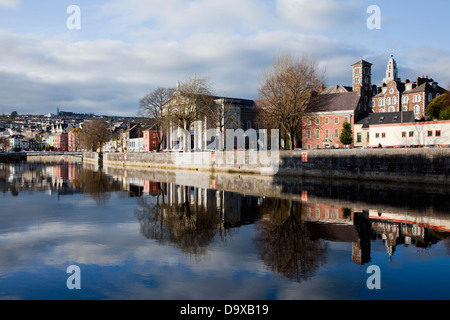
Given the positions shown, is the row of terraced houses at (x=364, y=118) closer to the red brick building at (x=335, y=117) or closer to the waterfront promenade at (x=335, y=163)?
the red brick building at (x=335, y=117)

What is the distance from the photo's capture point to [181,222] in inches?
661

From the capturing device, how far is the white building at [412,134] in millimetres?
42594

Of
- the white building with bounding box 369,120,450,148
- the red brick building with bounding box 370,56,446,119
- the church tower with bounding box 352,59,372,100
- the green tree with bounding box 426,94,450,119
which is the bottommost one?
the white building with bounding box 369,120,450,148

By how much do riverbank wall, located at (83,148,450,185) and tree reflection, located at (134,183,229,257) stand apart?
18.4 m

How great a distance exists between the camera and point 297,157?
4188cm

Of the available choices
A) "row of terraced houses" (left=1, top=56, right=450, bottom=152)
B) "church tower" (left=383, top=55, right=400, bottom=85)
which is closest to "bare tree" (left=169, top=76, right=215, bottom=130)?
"row of terraced houses" (left=1, top=56, right=450, bottom=152)

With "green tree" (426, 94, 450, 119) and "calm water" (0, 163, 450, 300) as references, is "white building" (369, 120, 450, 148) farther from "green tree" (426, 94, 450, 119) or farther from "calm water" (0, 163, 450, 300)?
"green tree" (426, 94, 450, 119)

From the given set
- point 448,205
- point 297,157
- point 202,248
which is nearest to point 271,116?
point 297,157

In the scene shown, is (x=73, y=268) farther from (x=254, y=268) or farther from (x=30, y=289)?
(x=254, y=268)

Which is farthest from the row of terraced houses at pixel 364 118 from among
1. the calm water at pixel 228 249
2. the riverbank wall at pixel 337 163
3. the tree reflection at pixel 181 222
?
the tree reflection at pixel 181 222

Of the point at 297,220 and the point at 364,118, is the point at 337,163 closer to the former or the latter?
the point at 297,220

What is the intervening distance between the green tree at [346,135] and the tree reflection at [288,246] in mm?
52088

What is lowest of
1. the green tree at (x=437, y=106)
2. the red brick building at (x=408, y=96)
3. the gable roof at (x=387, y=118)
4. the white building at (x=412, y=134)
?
the white building at (x=412, y=134)

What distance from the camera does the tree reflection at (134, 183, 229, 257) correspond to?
13.2 metres
